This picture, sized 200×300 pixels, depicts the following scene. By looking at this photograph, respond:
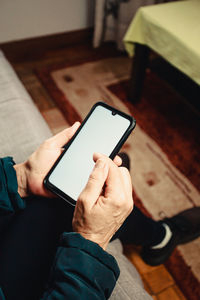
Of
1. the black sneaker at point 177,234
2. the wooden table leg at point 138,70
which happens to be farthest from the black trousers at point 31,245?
the wooden table leg at point 138,70

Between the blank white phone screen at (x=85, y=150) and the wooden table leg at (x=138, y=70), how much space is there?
0.83 metres

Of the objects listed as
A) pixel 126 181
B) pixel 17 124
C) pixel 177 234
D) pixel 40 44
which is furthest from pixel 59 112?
pixel 126 181

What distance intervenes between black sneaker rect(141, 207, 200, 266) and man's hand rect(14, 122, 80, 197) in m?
0.55

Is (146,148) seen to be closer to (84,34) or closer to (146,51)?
(146,51)

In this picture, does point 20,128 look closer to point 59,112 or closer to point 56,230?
point 56,230

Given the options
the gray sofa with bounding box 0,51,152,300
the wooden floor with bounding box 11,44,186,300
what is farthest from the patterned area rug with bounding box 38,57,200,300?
the gray sofa with bounding box 0,51,152,300

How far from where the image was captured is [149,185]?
121cm

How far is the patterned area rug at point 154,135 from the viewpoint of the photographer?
106cm

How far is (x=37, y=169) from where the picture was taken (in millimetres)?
649

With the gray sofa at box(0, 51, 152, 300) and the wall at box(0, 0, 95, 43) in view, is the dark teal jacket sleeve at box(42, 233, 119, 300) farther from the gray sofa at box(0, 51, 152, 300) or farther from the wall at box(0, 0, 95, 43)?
the wall at box(0, 0, 95, 43)

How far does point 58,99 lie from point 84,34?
2.92 ft

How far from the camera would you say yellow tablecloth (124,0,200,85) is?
41.4 inches

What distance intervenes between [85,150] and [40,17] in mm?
1678

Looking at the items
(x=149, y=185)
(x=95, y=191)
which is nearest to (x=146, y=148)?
(x=149, y=185)
